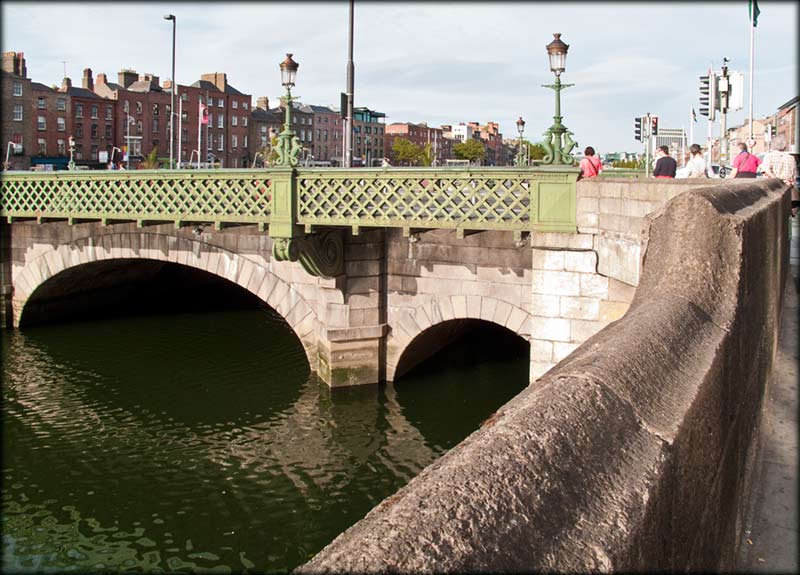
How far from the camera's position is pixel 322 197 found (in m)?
16.2

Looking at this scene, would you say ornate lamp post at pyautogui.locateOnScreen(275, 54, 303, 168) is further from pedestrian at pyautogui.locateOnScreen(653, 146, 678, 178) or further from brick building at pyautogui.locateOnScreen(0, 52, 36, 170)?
brick building at pyautogui.locateOnScreen(0, 52, 36, 170)

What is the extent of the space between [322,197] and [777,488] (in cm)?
1187

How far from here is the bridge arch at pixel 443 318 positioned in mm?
16453

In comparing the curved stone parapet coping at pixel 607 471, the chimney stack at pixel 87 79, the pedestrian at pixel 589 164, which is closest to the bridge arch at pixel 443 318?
the pedestrian at pixel 589 164

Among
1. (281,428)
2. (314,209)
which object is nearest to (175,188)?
(314,209)

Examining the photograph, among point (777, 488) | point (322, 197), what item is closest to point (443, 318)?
point (322, 197)

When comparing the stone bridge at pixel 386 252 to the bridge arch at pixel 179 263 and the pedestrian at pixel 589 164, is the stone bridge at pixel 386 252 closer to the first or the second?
the bridge arch at pixel 179 263

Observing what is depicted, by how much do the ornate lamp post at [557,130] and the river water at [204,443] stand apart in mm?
5502

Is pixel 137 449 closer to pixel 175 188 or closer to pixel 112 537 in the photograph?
pixel 112 537

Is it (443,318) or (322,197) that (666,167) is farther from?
(322,197)

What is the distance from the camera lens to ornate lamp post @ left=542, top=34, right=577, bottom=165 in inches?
529

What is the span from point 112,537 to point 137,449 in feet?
12.9

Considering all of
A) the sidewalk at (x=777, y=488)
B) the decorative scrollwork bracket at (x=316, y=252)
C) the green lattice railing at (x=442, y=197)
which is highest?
the green lattice railing at (x=442, y=197)

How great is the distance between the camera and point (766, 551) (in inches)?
175
